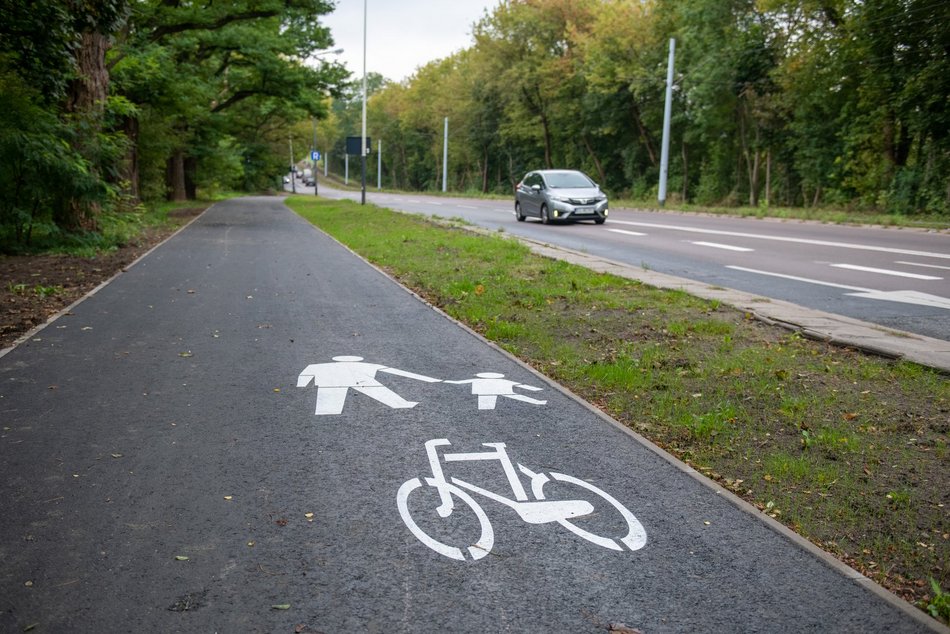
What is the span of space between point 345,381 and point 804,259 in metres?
11.1

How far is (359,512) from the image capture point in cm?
379

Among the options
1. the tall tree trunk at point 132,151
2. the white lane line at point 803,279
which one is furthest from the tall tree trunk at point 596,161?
the white lane line at point 803,279

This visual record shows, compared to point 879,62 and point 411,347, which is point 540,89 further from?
point 411,347

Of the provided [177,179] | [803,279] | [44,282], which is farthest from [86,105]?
[177,179]

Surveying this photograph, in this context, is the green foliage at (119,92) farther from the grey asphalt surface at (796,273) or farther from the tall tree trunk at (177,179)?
the grey asphalt surface at (796,273)

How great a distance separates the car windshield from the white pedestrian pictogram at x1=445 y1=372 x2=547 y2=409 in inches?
764

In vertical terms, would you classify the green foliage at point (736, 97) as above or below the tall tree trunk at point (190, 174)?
above

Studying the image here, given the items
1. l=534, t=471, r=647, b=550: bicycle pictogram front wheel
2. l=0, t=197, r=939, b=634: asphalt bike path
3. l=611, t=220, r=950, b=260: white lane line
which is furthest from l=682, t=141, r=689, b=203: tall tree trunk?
l=534, t=471, r=647, b=550: bicycle pictogram front wheel

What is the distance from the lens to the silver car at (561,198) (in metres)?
24.2

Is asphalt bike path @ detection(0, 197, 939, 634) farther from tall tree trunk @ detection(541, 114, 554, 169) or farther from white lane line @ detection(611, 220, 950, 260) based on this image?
tall tree trunk @ detection(541, 114, 554, 169)

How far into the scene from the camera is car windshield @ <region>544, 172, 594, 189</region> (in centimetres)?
2530

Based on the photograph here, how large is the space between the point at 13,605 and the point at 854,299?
9.88 m

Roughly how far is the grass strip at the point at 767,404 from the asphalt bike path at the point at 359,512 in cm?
30

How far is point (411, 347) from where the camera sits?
759cm
